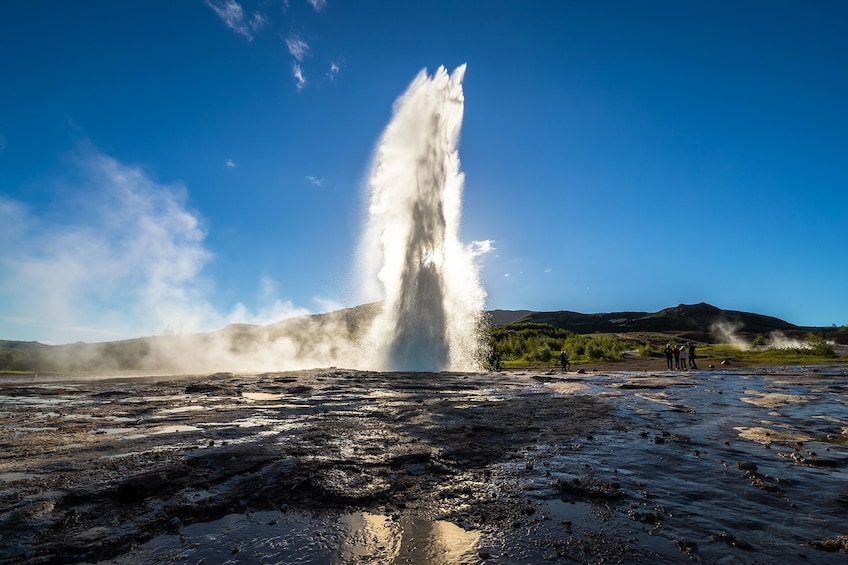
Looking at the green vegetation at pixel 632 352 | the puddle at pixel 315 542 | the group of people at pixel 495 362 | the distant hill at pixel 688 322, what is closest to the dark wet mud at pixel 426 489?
the puddle at pixel 315 542

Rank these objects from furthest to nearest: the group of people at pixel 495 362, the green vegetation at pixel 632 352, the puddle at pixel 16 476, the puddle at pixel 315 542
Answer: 1. the green vegetation at pixel 632 352
2. the group of people at pixel 495 362
3. the puddle at pixel 16 476
4. the puddle at pixel 315 542

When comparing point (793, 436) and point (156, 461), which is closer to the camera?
point (156, 461)

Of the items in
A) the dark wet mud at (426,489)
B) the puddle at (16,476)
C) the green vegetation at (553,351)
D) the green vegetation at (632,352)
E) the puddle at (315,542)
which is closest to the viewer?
the puddle at (315,542)

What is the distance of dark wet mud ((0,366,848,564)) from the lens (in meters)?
3.93

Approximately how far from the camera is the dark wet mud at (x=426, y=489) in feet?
12.9

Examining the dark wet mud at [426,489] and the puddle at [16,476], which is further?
the puddle at [16,476]

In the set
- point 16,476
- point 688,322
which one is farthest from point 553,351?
point 688,322

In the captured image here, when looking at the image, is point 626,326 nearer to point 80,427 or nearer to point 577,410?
point 577,410

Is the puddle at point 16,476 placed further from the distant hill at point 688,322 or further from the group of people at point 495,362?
the distant hill at point 688,322

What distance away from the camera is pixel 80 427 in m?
10.2

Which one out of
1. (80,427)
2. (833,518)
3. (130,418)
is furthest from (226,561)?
(130,418)

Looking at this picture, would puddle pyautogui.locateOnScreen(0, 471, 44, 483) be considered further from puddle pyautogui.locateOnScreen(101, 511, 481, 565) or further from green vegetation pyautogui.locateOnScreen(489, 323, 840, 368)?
green vegetation pyautogui.locateOnScreen(489, 323, 840, 368)

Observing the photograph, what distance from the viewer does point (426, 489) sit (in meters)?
5.60

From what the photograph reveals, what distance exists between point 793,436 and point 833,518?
533 cm
